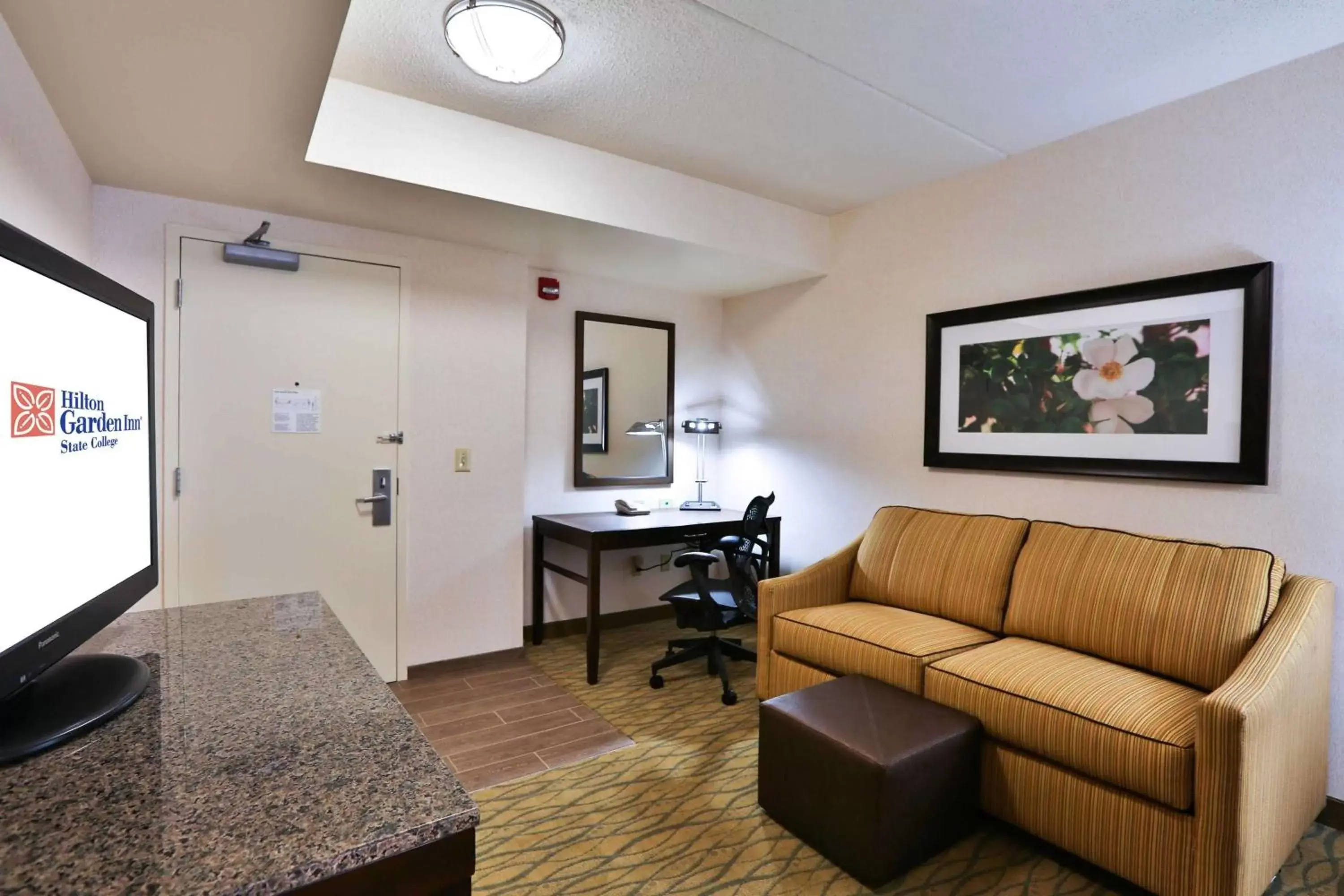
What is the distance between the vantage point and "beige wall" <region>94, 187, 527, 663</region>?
324 centimetres

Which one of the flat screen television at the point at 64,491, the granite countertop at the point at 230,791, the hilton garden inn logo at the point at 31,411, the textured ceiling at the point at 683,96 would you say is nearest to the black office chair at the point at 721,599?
the textured ceiling at the point at 683,96

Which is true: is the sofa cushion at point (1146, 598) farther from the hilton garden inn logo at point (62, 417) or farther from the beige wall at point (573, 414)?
the hilton garden inn logo at point (62, 417)

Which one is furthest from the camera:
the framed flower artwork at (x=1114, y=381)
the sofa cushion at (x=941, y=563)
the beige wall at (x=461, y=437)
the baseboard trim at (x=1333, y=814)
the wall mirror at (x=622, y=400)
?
the wall mirror at (x=622, y=400)

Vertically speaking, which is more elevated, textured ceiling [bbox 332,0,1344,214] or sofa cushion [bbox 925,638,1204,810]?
textured ceiling [bbox 332,0,1344,214]

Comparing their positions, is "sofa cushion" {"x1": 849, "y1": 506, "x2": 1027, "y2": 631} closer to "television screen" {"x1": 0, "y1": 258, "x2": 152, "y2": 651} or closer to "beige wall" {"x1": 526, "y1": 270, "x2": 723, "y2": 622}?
"beige wall" {"x1": 526, "y1": 270, "x2": 723, "y2": 622}

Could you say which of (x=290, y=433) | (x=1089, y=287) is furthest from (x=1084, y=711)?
(x=290, y=433)

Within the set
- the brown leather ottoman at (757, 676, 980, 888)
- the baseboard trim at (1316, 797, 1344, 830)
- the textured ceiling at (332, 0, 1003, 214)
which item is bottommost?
the baseboard trim at (1316, 797, 1344, 830)

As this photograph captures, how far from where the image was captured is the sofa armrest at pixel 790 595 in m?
2.87

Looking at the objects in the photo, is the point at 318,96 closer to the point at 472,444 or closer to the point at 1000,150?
the point at 472,444

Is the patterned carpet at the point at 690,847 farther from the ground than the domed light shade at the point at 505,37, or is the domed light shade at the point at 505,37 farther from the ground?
the domed light shade at the point at 505,37

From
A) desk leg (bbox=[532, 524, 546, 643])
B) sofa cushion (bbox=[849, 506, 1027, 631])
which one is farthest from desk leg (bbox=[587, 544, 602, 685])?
sofa cushion (bbox=[849, 506, 1027, 631])

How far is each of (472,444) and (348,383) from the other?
654 mm

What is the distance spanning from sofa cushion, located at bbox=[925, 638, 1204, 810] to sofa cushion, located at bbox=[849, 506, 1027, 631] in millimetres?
345

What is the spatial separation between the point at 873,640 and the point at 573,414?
2.28 m
